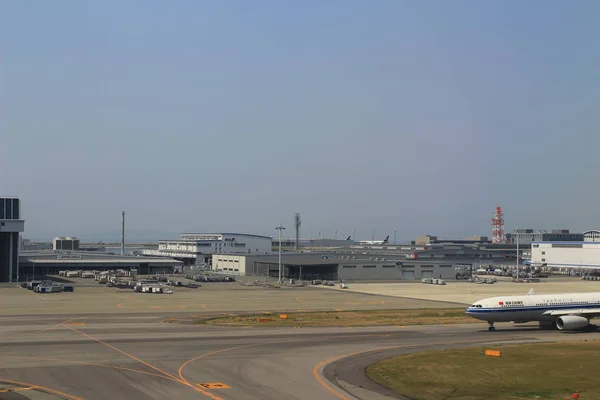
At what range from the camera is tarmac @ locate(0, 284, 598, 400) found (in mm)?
39938

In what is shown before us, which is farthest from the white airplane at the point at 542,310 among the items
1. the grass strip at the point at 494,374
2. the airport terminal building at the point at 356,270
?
the airport terminal building at the point at 356,270

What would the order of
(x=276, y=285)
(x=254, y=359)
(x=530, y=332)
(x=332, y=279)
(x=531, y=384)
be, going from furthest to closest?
(x=332, y=279)
(x=276, y=285)
(x=530, y=332)
(x=254, y=359)
(x=531, y=384)

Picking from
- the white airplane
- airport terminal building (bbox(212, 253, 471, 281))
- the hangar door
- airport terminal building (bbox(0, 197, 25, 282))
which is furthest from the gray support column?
the white airplane

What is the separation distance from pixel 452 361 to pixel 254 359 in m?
15.3

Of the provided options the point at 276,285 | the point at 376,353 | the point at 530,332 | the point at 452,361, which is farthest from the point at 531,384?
the point at 276,285

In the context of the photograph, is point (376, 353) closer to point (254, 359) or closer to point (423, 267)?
point (254, 359)

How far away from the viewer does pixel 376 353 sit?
56.4 meters

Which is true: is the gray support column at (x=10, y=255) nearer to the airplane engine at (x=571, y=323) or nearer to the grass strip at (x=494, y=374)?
the airplane engine at (x=571, y=323)

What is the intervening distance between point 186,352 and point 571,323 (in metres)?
43.9

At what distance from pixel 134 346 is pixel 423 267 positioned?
147265 millimetres

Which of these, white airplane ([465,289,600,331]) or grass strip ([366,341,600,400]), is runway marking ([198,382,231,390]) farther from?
white airplane ([465,289,600,331])

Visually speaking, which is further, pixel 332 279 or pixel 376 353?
pixel 332 279

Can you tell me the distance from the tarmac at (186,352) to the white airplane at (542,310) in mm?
1866

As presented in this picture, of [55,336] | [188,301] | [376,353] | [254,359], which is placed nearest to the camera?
[254,359]
